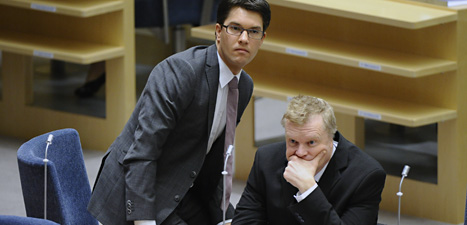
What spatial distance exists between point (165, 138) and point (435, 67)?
193 centimetres

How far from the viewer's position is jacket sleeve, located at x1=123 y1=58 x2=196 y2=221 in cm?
250

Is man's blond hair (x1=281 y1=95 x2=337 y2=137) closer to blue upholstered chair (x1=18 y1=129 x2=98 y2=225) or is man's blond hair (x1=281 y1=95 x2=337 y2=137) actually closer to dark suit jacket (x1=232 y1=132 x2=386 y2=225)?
dark suit jacket (x1=232 y1=132 x2=386 y2=225)

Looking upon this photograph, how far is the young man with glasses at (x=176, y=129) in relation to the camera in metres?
2.51

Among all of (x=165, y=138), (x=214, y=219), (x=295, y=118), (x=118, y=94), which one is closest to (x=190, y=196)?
(x=214, y=219)

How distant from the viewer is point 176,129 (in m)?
2.60

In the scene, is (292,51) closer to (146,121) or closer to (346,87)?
(346,87)

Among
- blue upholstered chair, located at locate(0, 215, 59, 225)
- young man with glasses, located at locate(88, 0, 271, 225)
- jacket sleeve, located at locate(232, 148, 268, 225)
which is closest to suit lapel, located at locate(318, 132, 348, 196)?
jacket sleeve, located at locate(232, 148, 268, 225)

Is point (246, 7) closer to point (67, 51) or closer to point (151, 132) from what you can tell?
point (151, 132)

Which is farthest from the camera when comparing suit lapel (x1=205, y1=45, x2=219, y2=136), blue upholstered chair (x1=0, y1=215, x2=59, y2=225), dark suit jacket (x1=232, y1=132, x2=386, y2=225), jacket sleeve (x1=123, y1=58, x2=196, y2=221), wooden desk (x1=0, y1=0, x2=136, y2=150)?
wooden desk (x1=0, y1=0, x2=136, y2=150)

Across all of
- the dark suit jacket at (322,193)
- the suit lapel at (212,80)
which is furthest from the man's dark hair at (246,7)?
the dark suit jacket at (322,193)

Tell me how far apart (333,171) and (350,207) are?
4.4 inches

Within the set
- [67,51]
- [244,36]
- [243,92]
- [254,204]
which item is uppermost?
[244,36]

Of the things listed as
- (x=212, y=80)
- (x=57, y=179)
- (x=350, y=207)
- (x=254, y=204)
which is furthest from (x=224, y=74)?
(x=57, y=179)

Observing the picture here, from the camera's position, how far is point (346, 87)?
461 centimetres
